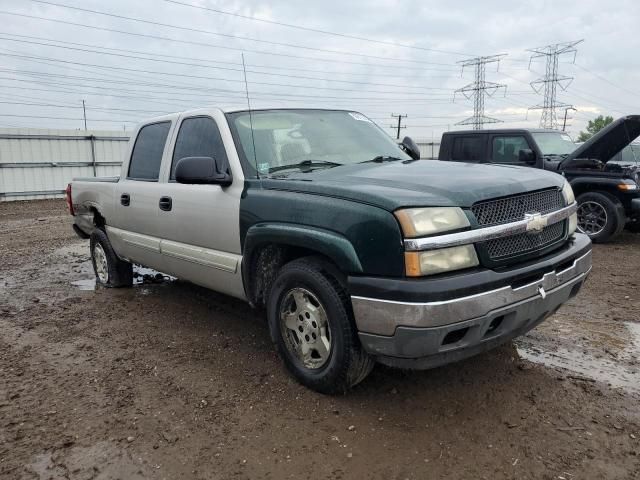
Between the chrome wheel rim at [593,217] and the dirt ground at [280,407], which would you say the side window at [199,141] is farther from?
the chrome wheel rim at [593,217]

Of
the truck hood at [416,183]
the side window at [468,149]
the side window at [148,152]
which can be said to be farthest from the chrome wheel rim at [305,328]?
the side window at [468,149]

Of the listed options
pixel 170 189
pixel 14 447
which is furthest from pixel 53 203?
pixel 14 447

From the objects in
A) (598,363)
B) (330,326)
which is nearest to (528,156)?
(598,363)

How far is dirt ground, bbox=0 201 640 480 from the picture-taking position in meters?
2.64

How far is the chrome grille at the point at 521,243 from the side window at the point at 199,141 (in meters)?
2.04

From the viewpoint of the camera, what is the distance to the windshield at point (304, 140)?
381 cm

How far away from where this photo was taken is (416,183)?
3.01 m

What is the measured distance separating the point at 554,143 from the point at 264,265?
7.70m

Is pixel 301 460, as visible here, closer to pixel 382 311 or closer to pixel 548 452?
pixel 382 311

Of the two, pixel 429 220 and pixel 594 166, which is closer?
pixel 429 220

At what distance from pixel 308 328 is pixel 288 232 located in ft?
1.99

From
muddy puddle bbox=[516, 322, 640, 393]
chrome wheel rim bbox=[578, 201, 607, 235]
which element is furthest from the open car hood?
muddy puddle bbox=[516, 322, 640, 393]

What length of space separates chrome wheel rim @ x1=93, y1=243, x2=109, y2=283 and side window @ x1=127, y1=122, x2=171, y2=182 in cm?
128

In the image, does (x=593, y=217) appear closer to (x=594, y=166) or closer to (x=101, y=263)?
(x=594, y=166)
